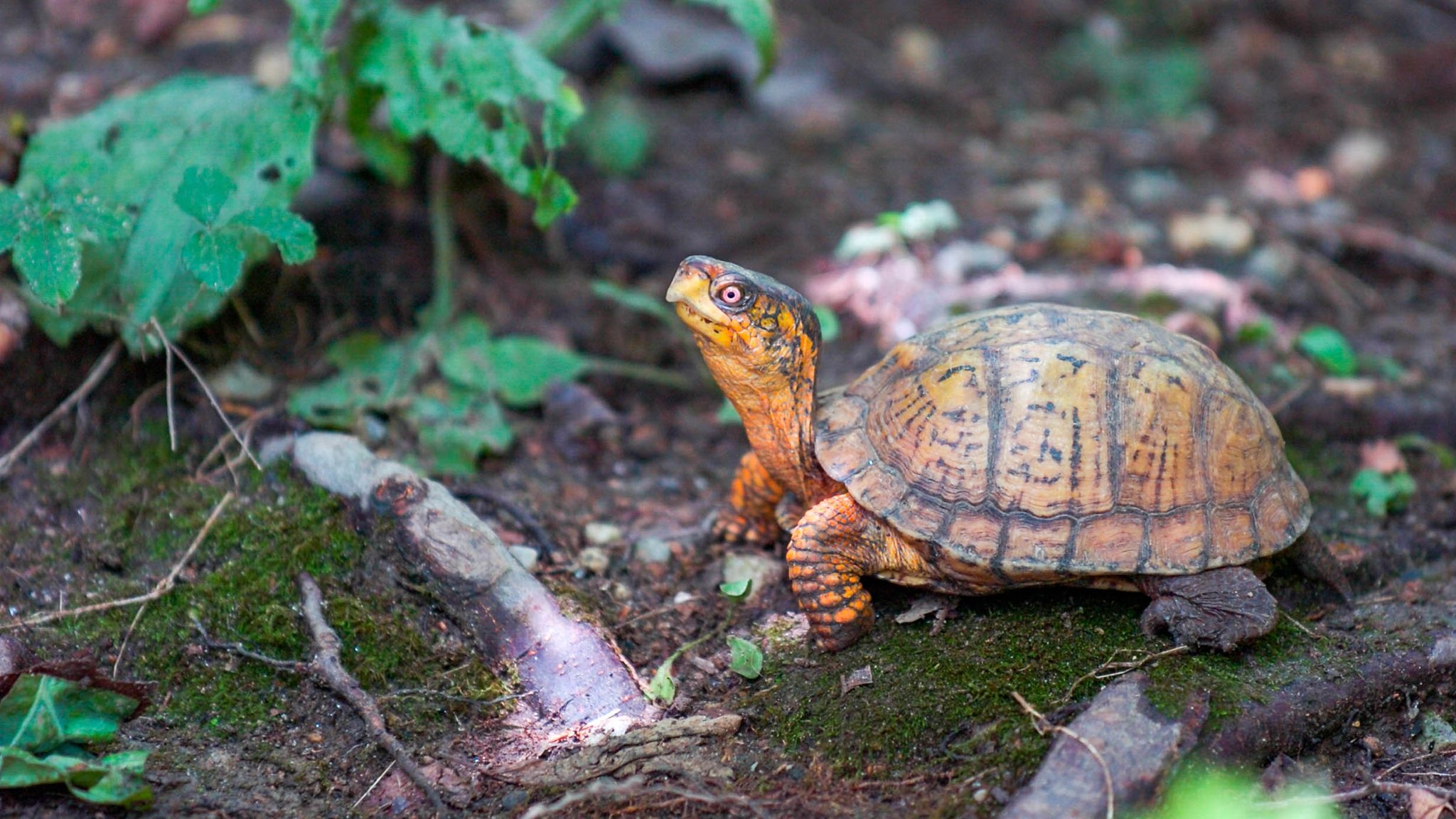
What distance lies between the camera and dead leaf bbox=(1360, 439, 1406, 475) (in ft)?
13.7

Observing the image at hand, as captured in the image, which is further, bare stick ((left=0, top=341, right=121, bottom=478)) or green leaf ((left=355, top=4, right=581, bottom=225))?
green leaf ((left=355, top=4, right=581, bottom=225))

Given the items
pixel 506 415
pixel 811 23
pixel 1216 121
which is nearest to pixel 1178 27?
pixel 1216 121

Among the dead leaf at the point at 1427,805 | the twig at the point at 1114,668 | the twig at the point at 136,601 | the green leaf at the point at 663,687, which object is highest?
the twig at the point at 136,601

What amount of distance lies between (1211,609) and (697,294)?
66.7 inches

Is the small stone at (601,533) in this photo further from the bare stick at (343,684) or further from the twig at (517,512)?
the bare stick at (343,684)

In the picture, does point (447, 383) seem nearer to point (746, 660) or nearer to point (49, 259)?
point (49, 259)

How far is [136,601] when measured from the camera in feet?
10.0

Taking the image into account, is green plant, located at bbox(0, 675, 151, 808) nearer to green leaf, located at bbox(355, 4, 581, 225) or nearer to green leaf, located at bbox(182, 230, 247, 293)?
green leaf, located at bbox(182, 230, 247, 293)

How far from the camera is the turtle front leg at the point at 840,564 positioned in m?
3.12

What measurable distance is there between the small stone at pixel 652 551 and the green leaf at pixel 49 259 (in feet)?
6.26

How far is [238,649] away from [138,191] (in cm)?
180

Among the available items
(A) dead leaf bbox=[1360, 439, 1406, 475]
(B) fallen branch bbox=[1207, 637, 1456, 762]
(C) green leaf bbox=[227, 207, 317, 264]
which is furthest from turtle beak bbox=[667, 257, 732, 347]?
(A) dead leaf bbox=[1360, 439, 1406, 475]

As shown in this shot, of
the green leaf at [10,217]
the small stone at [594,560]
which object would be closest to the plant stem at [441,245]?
the small stone at [594,560]

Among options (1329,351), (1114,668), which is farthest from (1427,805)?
(1329,351)
